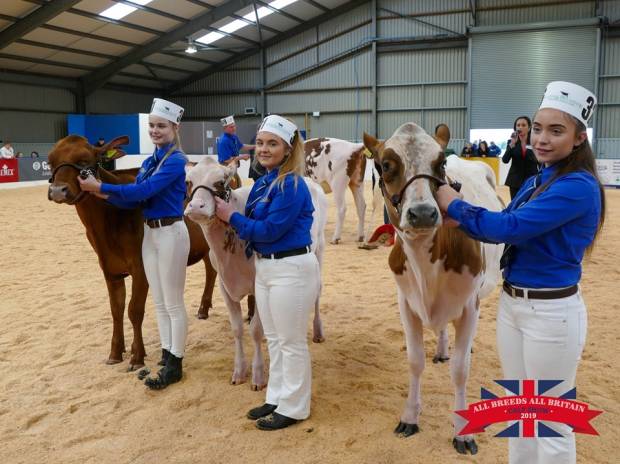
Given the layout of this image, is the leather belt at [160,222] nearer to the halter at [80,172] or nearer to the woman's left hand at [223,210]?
the halter at [80,172]

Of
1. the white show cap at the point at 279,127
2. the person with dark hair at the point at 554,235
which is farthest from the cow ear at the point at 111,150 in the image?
the person with dark hair at the point at 554,235

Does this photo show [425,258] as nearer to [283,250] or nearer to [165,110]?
[283,250]

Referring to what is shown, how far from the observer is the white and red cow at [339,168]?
29.0 ft

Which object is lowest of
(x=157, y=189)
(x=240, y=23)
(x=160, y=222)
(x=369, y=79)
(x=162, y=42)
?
(x=160, y=222)

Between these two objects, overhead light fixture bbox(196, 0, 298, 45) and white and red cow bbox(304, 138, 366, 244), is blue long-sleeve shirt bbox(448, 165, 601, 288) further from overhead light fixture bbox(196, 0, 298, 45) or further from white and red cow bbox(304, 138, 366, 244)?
overhead light fixture bbox(196, 0, 298, 45)

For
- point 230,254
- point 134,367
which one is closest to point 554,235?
point 230,254

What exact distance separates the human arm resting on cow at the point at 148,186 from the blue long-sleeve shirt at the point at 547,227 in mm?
2051

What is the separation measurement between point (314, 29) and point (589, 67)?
39.2 ft

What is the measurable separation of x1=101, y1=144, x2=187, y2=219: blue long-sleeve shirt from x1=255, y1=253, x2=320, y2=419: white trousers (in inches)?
35.5

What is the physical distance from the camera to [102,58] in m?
22.4

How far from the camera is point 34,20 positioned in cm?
1644

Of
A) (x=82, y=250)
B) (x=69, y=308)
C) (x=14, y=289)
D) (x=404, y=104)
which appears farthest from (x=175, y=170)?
(x=404, y=104)

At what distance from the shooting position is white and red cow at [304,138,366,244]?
348 inches

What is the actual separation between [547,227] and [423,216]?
1.44 ft
